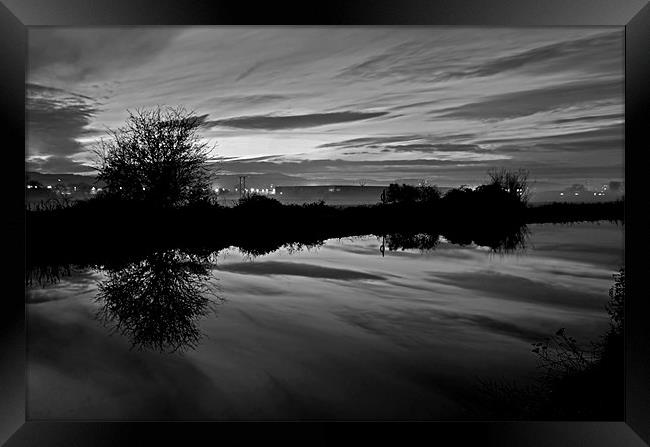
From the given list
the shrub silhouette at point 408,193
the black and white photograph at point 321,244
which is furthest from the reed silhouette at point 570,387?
the shrub silhouette at point 408,193

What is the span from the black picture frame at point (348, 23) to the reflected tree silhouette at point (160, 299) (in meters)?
1.69

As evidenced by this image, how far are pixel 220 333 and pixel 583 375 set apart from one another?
2.74 m

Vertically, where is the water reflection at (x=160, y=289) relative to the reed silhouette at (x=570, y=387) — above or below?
above

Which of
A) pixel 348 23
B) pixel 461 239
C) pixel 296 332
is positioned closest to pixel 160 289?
pixel 296 332

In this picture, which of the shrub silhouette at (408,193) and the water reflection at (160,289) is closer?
the water reflection at (160,289)

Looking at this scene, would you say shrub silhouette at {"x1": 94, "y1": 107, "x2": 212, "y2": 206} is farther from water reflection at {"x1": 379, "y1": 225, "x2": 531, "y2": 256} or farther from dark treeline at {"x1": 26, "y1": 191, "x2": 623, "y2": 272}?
water reflection at {"x1": 379, "y1": 225, "x2": 531, "y2": 256}

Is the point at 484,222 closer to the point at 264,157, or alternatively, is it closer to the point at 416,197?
the point at 416,197

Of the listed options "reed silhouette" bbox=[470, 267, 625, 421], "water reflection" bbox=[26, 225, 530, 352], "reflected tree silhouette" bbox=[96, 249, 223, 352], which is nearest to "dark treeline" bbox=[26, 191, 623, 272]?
"water reflection" bbox=[26, 225, 530, 352]

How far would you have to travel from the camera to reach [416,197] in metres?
8.33

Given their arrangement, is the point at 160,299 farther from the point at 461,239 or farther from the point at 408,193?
the point at 461,239

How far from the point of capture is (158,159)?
25.0 ft

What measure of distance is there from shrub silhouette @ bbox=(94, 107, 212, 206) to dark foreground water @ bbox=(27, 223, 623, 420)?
4.85 ft

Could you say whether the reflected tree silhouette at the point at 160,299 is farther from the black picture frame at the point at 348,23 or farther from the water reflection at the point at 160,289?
the black picture frame at the point at 348,23

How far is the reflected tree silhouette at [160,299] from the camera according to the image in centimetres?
380
